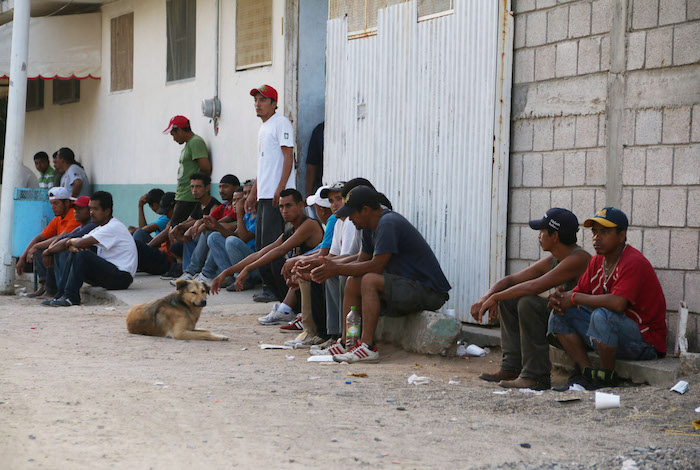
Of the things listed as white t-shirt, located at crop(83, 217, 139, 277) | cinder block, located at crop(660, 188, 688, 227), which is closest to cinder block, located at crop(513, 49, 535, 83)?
cinder block, located at crop(660, 188, 688, 227)

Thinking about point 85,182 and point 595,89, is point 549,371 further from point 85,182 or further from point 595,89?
point 85,182

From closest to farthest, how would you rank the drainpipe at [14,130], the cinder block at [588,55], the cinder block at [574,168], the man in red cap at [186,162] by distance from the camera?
the cinder block at [588,55]
the cinder block at [574,168]
the drainpipe at [14,130]
the man in red cap at [186,162]

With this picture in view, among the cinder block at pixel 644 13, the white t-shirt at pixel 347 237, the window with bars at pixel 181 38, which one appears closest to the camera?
the cinder block at pixel 644 13

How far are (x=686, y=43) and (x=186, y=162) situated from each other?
7.62 metres

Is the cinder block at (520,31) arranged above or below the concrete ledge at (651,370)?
above

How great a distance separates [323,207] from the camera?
806cm

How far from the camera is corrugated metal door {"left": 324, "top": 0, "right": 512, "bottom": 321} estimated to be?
7.27 meters

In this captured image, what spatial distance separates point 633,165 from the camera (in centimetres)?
616

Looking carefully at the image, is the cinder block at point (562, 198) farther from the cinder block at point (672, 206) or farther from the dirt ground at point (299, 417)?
the dirt ground at point (299, 417)

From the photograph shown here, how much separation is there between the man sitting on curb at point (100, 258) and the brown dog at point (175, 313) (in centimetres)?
266

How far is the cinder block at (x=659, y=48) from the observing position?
19.4 ft

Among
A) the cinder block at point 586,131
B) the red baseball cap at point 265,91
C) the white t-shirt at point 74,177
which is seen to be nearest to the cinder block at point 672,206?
the cinder block at point 586,131

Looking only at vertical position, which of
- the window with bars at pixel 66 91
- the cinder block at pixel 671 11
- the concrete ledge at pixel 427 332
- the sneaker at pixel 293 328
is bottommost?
the sneaker at pixel 293 328

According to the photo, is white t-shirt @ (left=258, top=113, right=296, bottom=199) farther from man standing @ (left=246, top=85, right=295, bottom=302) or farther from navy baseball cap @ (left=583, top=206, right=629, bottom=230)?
navy baseball cap @ (left=583, top=206, right=629, bottom=230)
